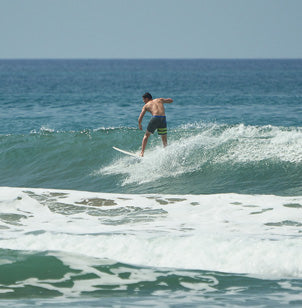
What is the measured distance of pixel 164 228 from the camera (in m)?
7.92

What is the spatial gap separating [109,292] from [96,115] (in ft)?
71.2

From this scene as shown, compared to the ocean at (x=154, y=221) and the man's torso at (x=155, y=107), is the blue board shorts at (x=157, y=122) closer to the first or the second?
the man's torso at (x=155, y=107)

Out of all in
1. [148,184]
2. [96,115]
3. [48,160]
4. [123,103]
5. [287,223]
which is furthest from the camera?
[123,103]

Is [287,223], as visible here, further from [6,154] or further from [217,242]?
[6,154]

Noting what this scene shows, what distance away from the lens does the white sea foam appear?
6617mm

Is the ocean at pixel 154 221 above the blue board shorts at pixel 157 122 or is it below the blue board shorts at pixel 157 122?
below

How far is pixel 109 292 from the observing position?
5938mm

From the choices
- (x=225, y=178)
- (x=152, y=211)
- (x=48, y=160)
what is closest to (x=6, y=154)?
(x=48, y=160)

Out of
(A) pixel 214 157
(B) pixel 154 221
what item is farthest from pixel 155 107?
(B) pixel 154 221

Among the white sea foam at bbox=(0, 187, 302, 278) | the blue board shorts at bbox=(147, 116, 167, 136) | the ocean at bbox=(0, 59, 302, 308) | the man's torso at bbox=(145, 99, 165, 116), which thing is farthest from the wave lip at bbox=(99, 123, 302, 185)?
the white sea foam at bbox=(0, 187, 302, 278)

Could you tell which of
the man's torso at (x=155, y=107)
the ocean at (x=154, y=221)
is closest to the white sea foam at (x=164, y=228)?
the ocean at (x=154, y=221)

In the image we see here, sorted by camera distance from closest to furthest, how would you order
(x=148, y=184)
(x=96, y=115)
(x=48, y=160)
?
(x=148, y=184), (x=48, y=160), (x=96, y=115)

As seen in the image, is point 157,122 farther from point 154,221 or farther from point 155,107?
point 154,221

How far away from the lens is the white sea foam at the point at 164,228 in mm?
6617
